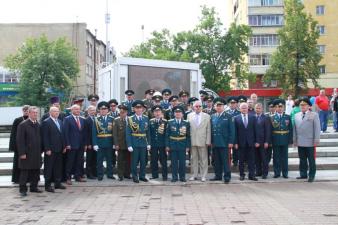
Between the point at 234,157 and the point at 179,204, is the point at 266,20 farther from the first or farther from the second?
the point at 179,204

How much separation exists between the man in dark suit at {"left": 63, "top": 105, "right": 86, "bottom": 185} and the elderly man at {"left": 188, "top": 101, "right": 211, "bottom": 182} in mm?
2671

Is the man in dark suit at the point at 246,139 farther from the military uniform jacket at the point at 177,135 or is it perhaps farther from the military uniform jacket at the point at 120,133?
the military uniform jacket at the point at 120,133

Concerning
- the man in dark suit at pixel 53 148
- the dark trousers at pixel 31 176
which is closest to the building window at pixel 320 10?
the man in dark suit at pixel 53 148

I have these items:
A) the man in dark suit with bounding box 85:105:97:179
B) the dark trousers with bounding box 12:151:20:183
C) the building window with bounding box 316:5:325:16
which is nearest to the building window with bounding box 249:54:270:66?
the building window with bounding box 316:5:325:16

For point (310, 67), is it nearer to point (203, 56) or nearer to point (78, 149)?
point (203, 56)

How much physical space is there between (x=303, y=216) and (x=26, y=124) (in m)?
6.11

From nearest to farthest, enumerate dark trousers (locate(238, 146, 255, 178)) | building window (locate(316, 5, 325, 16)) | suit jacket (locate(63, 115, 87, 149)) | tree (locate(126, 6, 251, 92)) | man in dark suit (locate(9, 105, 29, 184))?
man in dark suit (locate(9, 105, 29, 184)) → suit jacket (locate(63, 115, 87, 149)) → dark trousers (locate(238, 146, 255, 178)) → tree (locate(126, 6, 251, 92)) → building window (locate(316, 5, 325, 16))

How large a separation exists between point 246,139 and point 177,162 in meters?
1.78

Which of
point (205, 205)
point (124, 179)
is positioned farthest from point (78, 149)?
point (205, 205)

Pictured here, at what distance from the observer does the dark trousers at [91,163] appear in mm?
12594

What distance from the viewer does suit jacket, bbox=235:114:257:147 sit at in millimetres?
12164

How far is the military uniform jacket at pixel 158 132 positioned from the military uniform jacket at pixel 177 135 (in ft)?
0.87

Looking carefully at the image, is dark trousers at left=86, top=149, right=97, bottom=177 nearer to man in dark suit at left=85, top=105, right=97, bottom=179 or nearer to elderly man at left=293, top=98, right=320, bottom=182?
man in dark suit at left=85, top=105, right=97, bottom=179

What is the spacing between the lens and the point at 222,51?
4856cm
